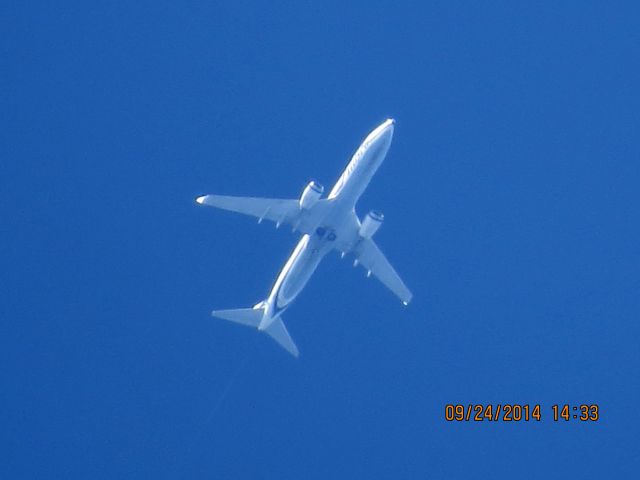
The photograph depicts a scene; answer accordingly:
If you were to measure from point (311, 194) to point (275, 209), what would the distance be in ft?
12.3

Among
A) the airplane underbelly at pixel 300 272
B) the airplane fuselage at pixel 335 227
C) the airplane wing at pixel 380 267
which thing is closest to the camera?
the airplane fuselage at pixel 335 227

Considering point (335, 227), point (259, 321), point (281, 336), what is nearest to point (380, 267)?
point (335, 227)

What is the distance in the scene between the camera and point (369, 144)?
224 ft

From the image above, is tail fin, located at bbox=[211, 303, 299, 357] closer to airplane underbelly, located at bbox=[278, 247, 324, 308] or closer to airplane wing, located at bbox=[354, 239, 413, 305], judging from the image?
airplane underbelly, located at bbox=[278, 247, 324, 308]

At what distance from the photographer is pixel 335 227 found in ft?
237

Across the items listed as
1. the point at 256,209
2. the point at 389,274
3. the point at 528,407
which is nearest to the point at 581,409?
the point at 528,407

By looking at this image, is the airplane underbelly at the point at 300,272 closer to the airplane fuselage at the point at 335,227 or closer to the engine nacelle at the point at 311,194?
the airplane fuselage at the point at 335,227

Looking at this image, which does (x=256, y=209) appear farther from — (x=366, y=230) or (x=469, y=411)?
(x=469, y=411)

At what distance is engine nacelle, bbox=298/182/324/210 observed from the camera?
69.1 meters

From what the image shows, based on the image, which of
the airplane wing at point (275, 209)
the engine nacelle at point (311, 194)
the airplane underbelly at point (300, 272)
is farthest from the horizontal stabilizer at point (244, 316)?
the engine nacelle at point (311, 194)

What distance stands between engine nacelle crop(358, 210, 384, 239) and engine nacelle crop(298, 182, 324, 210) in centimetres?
400

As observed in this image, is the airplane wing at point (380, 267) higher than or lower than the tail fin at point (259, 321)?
higher

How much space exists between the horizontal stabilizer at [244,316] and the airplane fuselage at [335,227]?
0.79 meters

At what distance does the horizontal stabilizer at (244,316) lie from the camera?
76.2 metres
